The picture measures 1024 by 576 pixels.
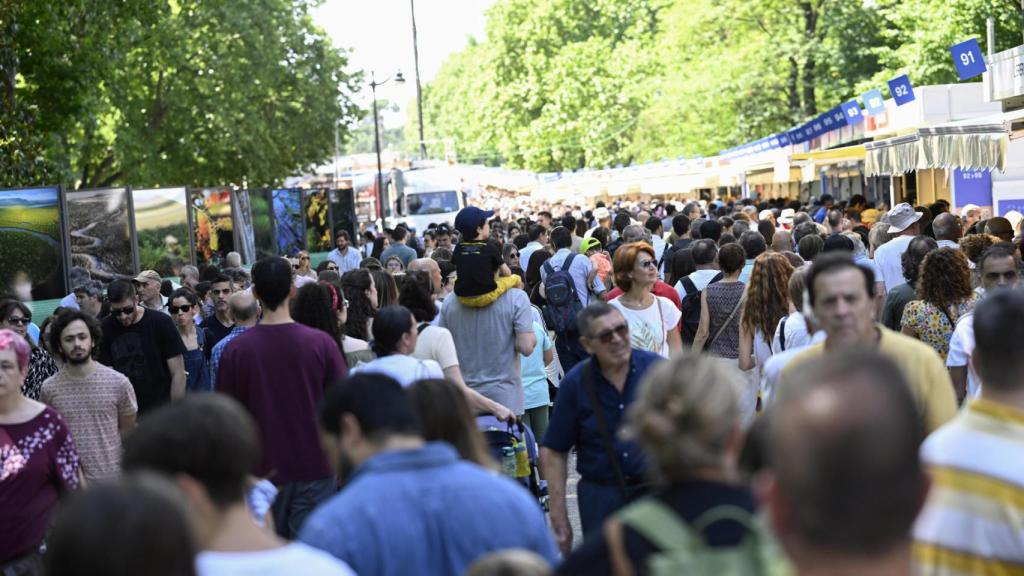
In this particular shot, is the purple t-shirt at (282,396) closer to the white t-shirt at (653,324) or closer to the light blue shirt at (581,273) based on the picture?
the white t-shirt at (653,324)

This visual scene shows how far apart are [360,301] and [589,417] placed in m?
3.50

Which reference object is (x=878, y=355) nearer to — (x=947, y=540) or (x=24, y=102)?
(x=947, y=540)

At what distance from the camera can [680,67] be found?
203 feet

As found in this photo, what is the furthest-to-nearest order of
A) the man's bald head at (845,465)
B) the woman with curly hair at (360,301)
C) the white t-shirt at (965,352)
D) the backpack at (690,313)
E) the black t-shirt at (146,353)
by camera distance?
the backpack at (690,313) < the black t-shirt at (146,353) < the woman with curly hair at (360,301) < the white t-shirt at (965,352) < the man's bald head at (845,465)

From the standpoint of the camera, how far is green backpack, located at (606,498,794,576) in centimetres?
266

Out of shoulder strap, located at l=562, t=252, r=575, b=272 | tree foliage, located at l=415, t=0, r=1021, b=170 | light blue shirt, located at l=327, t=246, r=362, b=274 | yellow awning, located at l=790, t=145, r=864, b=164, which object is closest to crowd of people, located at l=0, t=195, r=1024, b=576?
shoulder strap, located at l=562, t=252, r=575, b=272

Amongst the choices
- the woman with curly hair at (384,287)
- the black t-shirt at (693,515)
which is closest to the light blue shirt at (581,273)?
the woman with curly hair at (384,287)

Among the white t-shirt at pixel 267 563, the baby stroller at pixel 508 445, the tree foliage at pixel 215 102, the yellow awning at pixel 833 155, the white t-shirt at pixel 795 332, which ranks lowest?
the baby stroller at pixel 508 445

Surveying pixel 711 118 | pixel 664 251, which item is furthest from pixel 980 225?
pixel 711 118

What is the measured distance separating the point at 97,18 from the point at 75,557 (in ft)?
73.5

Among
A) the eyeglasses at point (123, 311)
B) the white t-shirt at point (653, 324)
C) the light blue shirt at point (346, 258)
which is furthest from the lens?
the light blue shirt at point (346, 258)

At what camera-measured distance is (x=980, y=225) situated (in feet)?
42.5

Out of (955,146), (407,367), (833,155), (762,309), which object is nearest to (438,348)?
(407,367)

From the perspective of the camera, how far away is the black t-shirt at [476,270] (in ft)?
29.8
